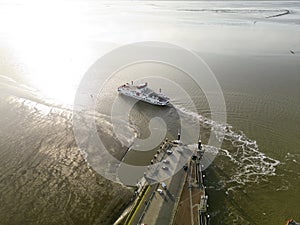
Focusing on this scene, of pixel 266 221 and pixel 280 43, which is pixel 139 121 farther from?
pixel 280 43

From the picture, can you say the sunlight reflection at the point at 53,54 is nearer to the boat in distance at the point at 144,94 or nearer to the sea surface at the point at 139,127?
the sea surface at the point at 139,127

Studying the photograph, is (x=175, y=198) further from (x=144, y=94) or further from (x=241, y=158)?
(x=144, y=94)

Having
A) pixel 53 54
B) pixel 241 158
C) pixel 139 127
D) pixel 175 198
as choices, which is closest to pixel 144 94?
pixel 139 127

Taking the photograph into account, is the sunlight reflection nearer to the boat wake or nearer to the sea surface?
the sea surface

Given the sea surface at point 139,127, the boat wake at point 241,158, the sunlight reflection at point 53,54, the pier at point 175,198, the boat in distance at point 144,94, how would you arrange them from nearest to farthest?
the pier at point 175,198 < the sea surface at point 139,127 < the boat wake at point 241,158 < the boat in distance at point 144,94 < the sunlight reflection at point 53,54

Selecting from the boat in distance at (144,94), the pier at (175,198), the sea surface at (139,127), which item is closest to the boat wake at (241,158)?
the sea surface at (139,127)

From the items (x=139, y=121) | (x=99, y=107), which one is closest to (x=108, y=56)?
(x=99, y=107)
